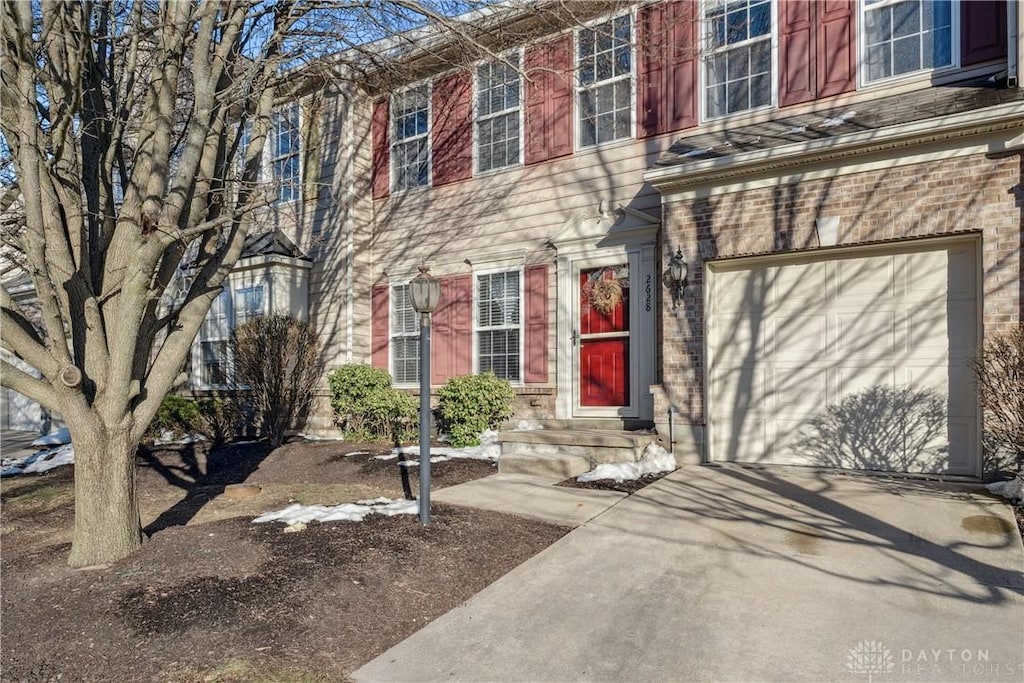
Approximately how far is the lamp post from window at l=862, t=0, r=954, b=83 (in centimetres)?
558

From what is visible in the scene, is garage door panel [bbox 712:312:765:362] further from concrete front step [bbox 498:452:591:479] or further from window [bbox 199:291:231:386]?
window [bbox 199:291:231:386]

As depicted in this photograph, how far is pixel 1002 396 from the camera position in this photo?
4.84 m

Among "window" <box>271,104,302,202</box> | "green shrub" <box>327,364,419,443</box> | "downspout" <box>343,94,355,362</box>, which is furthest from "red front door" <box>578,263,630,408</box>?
"window" <box>271,104,302,202</box>

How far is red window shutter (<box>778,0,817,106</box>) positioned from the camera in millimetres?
7160

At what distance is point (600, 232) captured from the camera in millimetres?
8383

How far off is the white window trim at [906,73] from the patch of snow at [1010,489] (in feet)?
14.0

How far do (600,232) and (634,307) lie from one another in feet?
3.83

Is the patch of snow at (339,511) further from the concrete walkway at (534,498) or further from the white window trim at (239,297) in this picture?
the white window trim at (239,297)

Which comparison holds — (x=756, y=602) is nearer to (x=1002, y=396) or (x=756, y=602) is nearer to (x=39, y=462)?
(x=1002, y=396)

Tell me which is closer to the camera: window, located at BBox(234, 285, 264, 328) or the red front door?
the red front door

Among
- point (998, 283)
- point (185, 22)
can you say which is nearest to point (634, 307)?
point (998, 283)

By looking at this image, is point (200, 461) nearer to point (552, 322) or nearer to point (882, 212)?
point (552, 322)

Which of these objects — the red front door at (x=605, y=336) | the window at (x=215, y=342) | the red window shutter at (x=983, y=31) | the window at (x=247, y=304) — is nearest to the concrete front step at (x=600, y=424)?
the red front door at (x=605, y=336)

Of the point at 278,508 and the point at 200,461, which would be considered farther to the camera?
the point at 200,461
